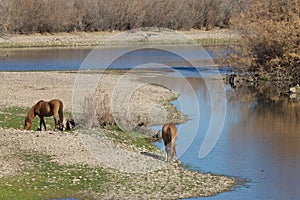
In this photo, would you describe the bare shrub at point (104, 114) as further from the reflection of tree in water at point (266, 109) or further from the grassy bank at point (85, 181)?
the reflection of tree in water at point (266, 109)

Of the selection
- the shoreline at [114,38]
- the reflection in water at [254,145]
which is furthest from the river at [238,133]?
the shoreline at [114,38]

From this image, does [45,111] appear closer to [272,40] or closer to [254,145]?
[254,145]

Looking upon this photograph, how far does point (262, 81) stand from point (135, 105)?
47.3 feet

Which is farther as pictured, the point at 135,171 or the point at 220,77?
the point at 220,77

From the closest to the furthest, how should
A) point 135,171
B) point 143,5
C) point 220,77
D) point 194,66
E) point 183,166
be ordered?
point 135,171, point 183,166, point 220,77, point 194,66, point 143,5

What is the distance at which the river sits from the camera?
53.5 feet

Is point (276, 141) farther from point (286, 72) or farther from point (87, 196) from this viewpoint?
point (286, 72)

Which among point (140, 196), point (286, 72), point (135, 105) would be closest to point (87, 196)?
point (140, 196)

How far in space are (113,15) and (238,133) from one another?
57.1m

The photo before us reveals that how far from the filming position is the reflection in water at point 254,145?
15.8m

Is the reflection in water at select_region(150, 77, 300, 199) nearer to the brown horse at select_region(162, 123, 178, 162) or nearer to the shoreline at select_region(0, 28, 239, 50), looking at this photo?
the brown horse at select_region(162, 123, 178, 162)

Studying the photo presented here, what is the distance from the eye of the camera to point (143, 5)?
82688mm

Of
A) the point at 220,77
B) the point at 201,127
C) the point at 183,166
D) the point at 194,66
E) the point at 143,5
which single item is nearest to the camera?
the point at 183,166

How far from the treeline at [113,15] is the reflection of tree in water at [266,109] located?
41.2 meters
